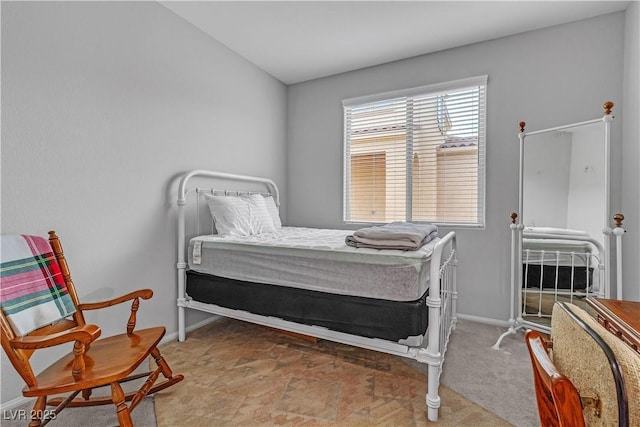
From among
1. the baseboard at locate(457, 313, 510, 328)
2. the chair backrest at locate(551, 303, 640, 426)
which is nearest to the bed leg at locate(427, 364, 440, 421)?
the chair backrest at locate(551, 303, 640, 426)

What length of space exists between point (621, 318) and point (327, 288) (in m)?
1.23

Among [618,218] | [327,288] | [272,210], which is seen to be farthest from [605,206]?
[272,210]

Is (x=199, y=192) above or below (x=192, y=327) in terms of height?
above

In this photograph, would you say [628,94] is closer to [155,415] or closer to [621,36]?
[621,36]

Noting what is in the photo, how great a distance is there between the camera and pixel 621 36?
7.84 feet

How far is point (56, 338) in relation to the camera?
1.19 meters

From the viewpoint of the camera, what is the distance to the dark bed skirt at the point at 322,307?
159cm

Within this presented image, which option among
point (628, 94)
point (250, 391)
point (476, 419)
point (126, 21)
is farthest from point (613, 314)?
point (126, 21)

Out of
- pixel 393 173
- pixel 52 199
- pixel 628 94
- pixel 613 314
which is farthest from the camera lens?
pixel 393 173

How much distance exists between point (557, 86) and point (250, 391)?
326 centimetres

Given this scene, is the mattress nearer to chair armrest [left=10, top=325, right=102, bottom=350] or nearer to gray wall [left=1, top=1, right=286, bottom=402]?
gray wall [left=1, top=1, right=286, bottom=402]

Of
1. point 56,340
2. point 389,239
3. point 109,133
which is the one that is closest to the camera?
point 56,340

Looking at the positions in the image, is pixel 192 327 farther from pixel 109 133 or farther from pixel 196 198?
pixel 109 133

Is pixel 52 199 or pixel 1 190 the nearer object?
pixel 1 190
